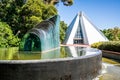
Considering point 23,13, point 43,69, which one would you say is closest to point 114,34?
point 23,13

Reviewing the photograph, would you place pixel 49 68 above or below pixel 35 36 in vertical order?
below

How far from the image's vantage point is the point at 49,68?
811 centimetres

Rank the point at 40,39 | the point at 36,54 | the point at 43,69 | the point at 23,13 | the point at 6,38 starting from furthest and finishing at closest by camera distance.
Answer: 1. the point at 23,13
2. the point at 6,38
3. the point at 40,39
4. the point at 36,54
5. the point at 43,69

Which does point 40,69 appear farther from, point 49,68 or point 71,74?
point 71,74

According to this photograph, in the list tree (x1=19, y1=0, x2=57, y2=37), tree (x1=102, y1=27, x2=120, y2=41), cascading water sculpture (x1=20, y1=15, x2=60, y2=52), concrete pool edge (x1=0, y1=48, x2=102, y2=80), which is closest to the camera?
concrete pool edge (x1=0, y1=48, x2=102, y2=80)

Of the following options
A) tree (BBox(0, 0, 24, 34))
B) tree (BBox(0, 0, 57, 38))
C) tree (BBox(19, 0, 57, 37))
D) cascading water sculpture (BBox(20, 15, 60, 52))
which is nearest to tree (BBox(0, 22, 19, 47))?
tree (BBox(19, 0, 57, 37))

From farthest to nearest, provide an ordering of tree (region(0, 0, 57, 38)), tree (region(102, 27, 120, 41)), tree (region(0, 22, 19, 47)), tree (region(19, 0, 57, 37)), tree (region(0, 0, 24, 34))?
tree (region(102, 27, 120, 41)), tree (region(0, 0, 24, 34)), tree (region(0, 0, 57, 38)), tree (region(19, 0, 57, 37)), tree (region(0, 22, 19, 47))

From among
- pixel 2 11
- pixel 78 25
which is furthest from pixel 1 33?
pixel 78 25

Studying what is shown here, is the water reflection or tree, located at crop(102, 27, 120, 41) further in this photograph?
tree, located at crop(102, 27, 120, 41)

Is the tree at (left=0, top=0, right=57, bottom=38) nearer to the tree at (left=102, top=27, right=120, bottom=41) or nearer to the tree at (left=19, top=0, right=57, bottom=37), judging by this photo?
the tree at (left=19, top=0, right=57, bottom=37)

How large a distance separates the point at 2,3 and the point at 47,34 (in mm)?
20360

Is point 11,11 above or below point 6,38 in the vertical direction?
above

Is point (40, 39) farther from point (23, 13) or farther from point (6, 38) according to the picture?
point (23, 13)

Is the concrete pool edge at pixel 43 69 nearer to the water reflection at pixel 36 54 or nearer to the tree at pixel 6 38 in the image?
the water reflection at pixel 36 54
